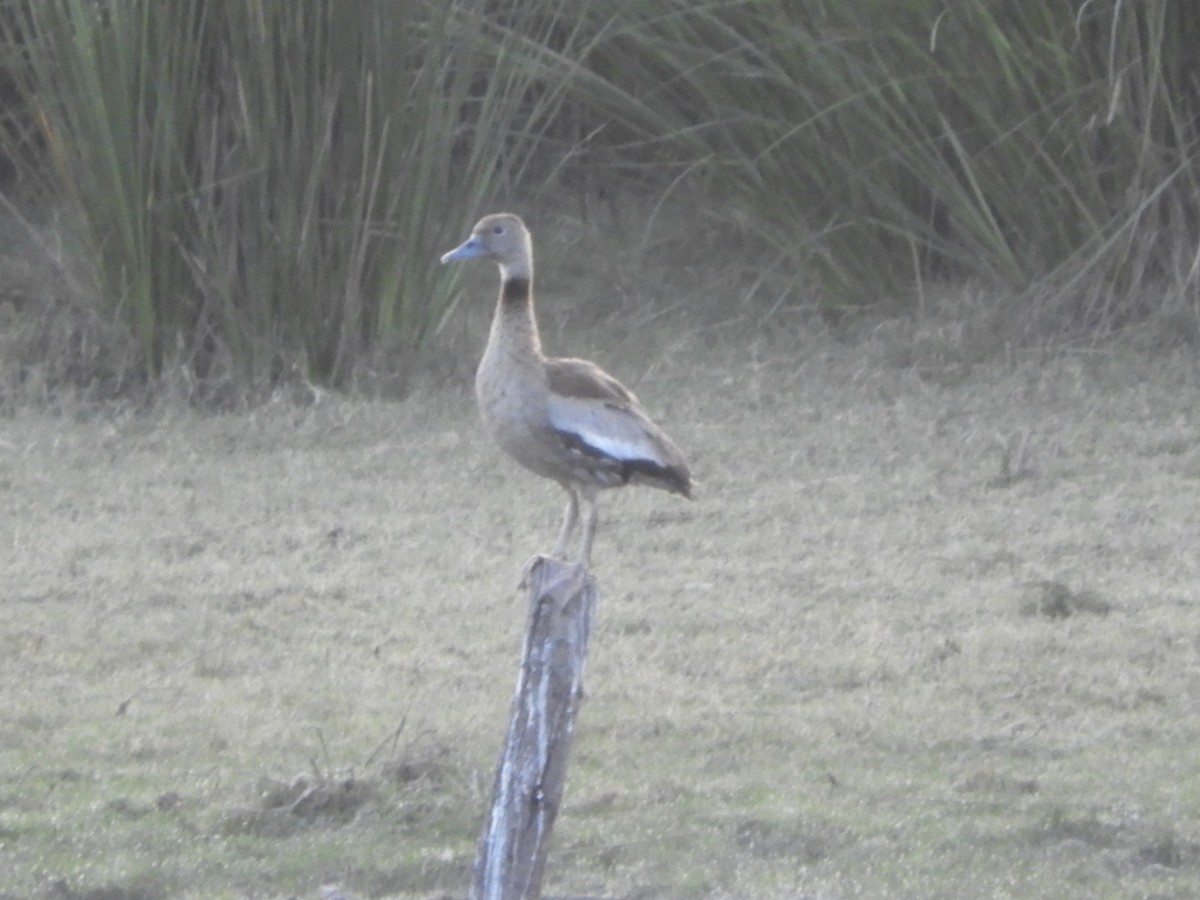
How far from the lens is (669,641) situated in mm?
5469

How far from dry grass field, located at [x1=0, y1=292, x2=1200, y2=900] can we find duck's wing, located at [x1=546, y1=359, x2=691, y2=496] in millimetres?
525

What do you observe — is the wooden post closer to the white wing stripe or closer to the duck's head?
the white wing stripe

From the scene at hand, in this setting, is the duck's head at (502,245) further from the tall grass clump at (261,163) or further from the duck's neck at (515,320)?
the tall grass clump at (261,163)

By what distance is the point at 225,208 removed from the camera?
25.1ft

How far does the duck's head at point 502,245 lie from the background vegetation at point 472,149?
86.9 inches

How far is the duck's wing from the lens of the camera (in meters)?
4.77

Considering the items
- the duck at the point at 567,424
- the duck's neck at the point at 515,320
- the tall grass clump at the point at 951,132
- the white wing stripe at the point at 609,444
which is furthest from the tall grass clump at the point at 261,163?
the white wing stripe at the point at 609,444

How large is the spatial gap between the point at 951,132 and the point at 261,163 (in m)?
2.35

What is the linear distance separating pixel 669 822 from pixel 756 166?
4622mm

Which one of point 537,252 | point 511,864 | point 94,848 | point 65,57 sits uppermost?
point 65,57

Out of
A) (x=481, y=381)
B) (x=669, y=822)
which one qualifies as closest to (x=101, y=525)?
(x=481, y=381)

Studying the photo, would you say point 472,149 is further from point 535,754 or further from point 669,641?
point 535,754

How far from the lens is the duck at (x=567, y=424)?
4.78 meters

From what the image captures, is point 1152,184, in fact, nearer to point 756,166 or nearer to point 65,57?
point 756,166
